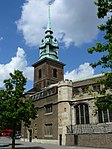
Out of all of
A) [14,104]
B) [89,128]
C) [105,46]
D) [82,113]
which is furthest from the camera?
[82,113]

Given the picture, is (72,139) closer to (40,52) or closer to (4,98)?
(4,98)

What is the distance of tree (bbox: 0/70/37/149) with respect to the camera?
86.6 feet

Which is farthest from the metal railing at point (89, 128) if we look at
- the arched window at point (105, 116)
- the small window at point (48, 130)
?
the small window at point (48, 130)

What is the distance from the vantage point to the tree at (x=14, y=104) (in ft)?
86.6

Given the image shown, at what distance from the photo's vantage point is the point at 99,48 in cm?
1339

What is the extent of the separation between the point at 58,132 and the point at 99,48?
97.2ft

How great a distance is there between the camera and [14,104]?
1053 inches

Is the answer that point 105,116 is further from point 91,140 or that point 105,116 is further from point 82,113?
point 91,140

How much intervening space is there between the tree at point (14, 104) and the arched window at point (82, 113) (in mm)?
13248

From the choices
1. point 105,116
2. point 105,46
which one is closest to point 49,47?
point 105,116

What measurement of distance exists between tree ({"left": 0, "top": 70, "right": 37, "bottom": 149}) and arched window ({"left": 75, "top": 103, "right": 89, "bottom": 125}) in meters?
13.2

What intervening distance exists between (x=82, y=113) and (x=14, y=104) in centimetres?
1614

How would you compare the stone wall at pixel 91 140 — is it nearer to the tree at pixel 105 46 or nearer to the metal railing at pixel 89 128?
the metal railing at pixel 89 128

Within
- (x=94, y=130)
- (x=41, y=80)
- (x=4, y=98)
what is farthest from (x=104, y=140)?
(x=41, y=80)
